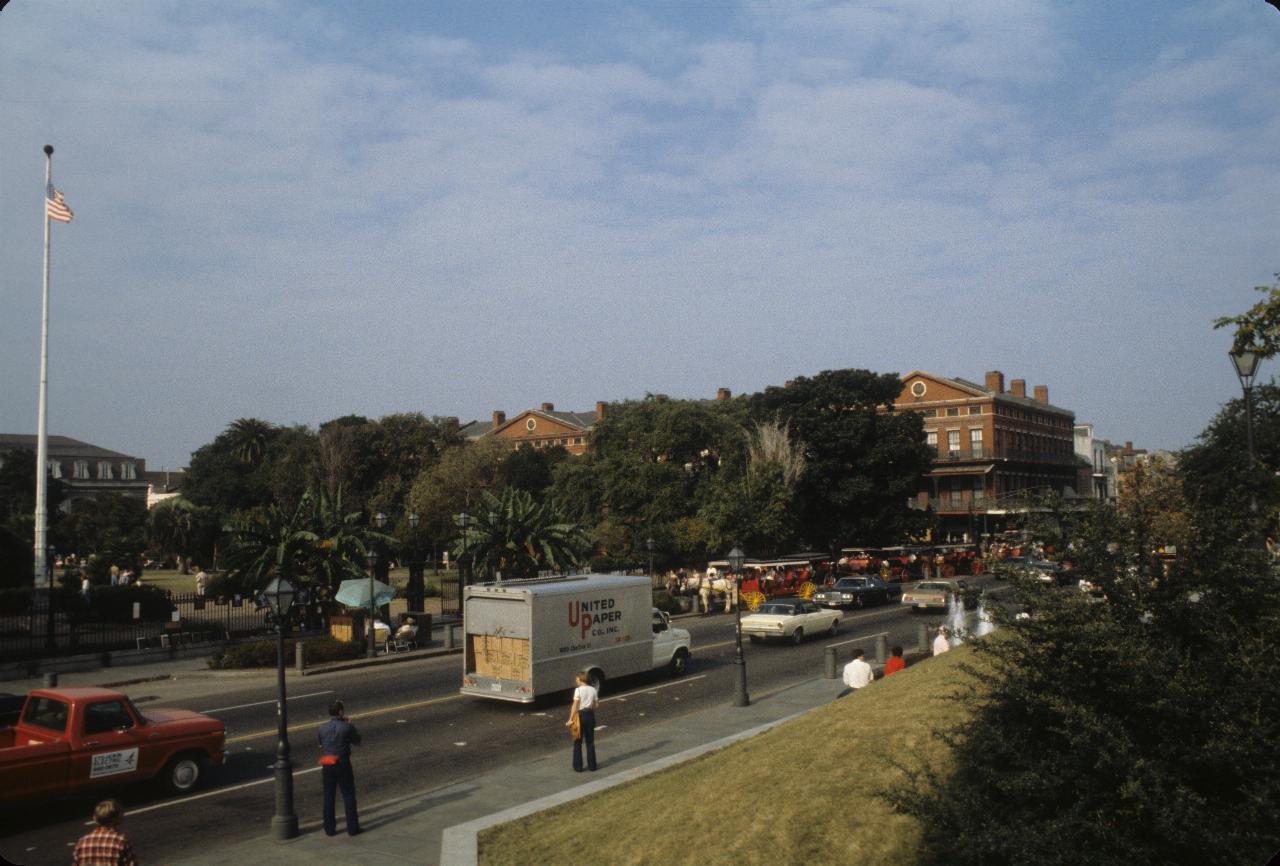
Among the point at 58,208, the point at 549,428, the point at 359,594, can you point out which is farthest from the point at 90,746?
the point at 549,428

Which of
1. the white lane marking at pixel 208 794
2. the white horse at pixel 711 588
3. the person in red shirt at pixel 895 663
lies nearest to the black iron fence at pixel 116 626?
the white lane marking at pixel 208 794

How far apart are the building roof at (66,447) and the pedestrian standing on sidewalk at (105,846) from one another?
474 feet

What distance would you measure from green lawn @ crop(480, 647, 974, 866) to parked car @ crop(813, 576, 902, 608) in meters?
27.9

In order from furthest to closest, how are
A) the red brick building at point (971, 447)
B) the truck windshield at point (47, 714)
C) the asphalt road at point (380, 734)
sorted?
the red brick building at point (971, 447) → the truck windshield at point (47, 714) → the asphalt road at point (380, 734)

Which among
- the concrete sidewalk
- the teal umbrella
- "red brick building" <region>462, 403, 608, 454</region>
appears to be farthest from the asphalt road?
"red brick building" <region>462, 403, 608, 454</region>

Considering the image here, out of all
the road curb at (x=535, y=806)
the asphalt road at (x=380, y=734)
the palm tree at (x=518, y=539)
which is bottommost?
the asphalt road at (x=380, y=734)

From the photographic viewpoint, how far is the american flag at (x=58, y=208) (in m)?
41.2

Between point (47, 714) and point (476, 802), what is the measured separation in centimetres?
621

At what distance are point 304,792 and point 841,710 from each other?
332 inches

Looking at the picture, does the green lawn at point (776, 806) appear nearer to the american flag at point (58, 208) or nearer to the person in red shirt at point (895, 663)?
the person in red shirt at point (895, 663)

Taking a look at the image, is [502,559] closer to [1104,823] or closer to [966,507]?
[1104,823]

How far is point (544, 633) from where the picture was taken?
2095 cm

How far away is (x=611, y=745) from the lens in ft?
58.2

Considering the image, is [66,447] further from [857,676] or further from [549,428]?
[857,676]
